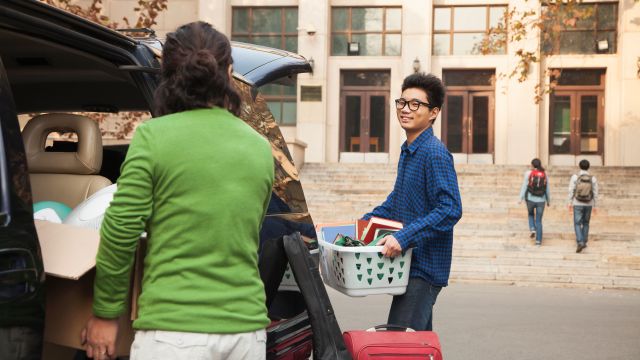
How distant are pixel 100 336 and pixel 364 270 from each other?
1.62 metres

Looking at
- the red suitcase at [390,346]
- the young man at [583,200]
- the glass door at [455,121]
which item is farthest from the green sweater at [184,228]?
the glass door at [455,121]

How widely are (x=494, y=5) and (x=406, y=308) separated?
93.8 ft

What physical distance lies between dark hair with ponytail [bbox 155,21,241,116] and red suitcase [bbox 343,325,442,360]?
141 cm

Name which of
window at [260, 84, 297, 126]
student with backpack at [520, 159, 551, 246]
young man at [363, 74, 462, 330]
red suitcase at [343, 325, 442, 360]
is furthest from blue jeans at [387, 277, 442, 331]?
window at [260, 84, 297, 126]

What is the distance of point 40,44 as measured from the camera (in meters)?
3.53

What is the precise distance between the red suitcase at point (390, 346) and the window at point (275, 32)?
1110 inches

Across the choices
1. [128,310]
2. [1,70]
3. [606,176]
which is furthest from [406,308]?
[606,176]

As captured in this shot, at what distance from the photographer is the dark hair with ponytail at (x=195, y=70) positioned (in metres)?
2.38

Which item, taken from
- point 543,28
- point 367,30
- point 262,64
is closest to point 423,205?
point 262,64

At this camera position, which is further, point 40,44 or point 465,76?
point 465,76

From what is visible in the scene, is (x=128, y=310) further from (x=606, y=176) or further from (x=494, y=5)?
(x=494, y=5)

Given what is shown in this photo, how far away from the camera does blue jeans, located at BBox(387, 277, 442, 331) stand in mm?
4008

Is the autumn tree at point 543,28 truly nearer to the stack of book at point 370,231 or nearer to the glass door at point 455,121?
the glass door at point 455,121

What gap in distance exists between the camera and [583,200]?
15836 millimetres
